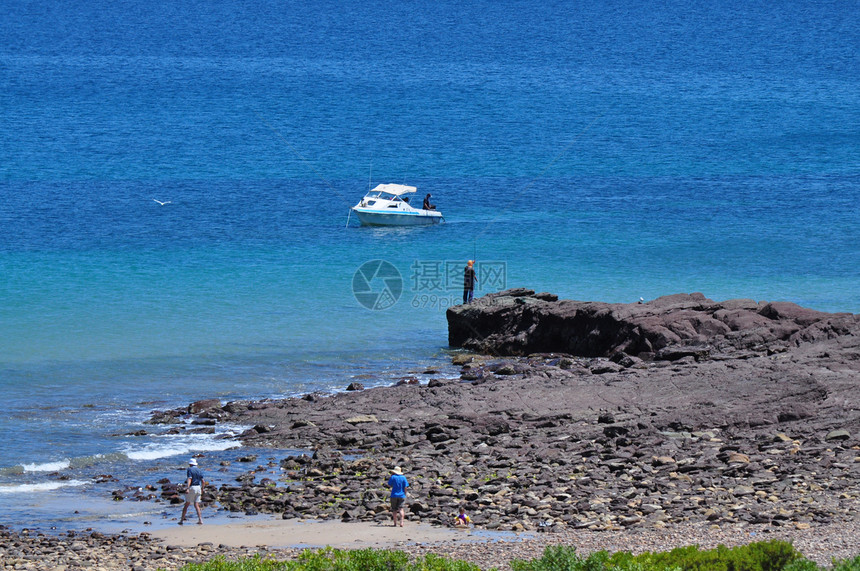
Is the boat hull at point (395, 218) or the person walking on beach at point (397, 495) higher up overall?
the boat hull at point (395, 218)

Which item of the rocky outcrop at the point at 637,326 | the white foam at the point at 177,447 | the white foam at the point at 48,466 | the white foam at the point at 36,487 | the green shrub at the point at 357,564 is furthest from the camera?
the rocky outcrop at the point at 637,326

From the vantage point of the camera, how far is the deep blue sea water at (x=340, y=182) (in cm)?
3272

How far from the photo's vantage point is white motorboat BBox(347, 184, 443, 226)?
180 feet

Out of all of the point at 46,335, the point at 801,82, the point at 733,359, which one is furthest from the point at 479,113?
the point at 733,359

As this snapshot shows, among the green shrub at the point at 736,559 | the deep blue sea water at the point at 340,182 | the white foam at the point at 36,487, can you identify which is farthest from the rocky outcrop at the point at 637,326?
the green shrub at the point at 736,559

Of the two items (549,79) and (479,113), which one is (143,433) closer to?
(479,113)

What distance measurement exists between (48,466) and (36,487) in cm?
120

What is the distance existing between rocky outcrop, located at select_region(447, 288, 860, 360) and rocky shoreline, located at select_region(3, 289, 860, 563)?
0.06 metres

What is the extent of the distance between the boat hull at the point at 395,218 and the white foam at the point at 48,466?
32.6 meters

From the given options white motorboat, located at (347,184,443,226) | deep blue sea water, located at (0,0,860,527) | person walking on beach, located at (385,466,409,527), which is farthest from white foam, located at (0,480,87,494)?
white motorboat, located at (347,184,443,226)

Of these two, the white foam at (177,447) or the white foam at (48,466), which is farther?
the white foam at (177,447)

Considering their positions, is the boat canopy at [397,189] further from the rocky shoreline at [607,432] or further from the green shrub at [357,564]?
the green shrub at [357,564]

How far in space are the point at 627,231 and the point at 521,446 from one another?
34.6 meters

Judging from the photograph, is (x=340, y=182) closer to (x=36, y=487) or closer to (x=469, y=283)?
(x=469, y=283)
